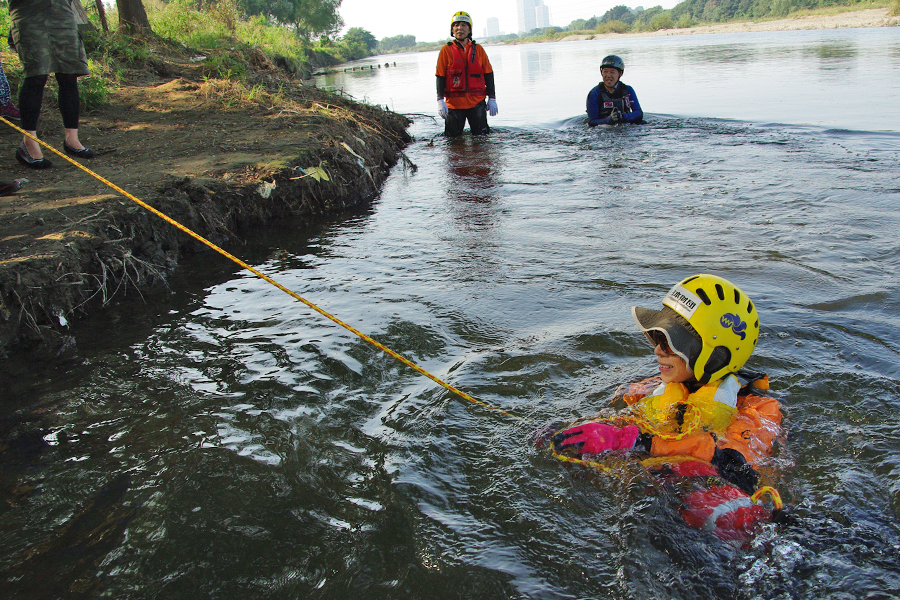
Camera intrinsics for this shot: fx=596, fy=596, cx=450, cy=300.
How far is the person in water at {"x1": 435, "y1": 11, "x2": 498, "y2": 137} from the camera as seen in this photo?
12273 millimetres

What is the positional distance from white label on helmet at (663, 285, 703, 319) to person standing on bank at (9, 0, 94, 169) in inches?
256

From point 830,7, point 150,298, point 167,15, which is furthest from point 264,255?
point 830,7

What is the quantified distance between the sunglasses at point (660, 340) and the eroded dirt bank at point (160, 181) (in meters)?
4.11

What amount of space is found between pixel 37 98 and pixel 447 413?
5750mm

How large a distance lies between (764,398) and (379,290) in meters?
3.24

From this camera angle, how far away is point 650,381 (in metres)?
3.59

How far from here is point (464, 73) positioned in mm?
12500

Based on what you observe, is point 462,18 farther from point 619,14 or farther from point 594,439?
point 619,14

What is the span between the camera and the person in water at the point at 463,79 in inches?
483

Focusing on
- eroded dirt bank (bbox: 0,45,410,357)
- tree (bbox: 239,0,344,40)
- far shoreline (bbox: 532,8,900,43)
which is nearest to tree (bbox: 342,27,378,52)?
tree (bbox: 239,0,344,40)

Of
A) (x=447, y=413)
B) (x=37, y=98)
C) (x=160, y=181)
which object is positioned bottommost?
(x=447, y=413)

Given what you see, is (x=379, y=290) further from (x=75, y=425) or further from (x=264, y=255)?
(x=75, y=425)

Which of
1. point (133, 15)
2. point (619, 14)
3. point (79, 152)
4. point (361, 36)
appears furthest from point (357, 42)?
point (79, 152)

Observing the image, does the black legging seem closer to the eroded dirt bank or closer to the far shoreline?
the eroded dirt bank
